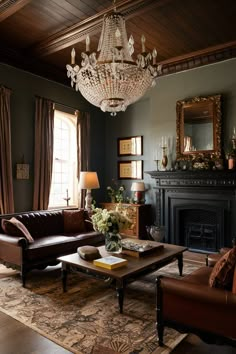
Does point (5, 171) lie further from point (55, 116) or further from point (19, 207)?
point (55, 116)

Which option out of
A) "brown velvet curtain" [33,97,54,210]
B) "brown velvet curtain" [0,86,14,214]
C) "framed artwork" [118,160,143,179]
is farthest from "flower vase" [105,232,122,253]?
"framed artwork" [118,160,143,179]

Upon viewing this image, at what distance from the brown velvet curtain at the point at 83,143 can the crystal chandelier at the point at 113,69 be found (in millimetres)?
3012

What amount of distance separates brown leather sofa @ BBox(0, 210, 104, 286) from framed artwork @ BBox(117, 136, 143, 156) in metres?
2.16

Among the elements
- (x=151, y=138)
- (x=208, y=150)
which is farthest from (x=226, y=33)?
(x=151, y=138)

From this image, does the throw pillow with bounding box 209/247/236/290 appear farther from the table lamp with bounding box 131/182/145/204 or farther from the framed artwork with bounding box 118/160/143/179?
the framed artwork with bounding box 118/160/143/179

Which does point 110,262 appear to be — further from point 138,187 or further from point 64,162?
point 64,162

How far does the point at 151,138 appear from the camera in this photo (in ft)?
20.4

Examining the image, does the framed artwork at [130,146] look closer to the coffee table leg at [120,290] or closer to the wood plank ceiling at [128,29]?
the wood plank ceiling at [128,29]

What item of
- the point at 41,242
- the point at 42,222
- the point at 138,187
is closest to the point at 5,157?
the point at 42,222

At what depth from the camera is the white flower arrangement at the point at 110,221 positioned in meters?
3.44

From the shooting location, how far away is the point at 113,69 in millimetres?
3131

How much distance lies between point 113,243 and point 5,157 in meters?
2.65

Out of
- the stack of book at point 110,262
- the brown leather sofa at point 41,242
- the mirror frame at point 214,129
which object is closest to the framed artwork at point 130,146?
the mirror frame at point 214,129

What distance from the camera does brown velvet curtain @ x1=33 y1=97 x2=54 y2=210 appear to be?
5508mm
